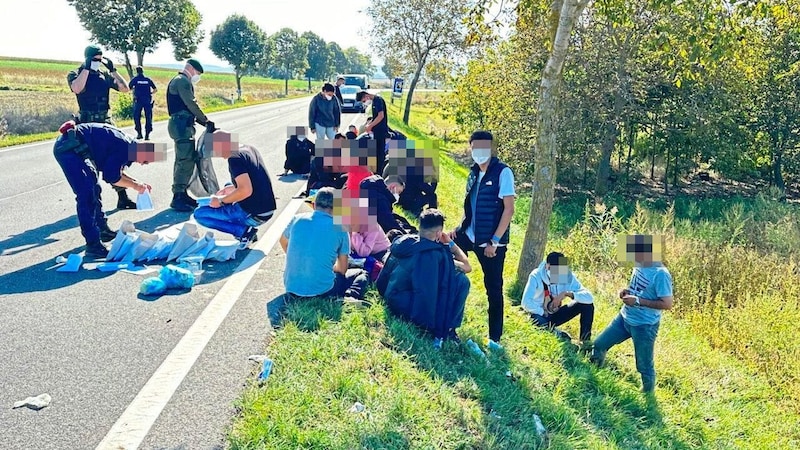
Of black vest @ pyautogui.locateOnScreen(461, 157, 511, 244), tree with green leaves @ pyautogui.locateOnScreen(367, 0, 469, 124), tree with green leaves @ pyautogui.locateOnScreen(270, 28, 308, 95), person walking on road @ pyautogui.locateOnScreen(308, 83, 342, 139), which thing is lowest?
black vest @ pyautogui.locateOnScreen(461, 157, 511, 244)

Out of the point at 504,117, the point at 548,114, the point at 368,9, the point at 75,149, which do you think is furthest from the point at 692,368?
the point at 368,9

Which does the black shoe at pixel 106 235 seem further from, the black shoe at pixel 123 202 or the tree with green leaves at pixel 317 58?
the tree with green leaves at pixel 317 58

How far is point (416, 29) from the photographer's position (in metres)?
30.4

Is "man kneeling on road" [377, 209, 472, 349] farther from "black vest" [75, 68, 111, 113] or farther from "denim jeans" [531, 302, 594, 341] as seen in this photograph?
"black vest" [75, 68, 111, 113]

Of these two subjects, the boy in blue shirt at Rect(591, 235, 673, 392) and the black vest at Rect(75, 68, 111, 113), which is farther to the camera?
the black vest at Rect(75, 68, 111, 113)

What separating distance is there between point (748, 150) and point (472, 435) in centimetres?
2011

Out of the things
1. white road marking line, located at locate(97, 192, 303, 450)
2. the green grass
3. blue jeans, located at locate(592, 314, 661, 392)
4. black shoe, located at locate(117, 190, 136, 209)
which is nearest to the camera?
white road marking line, located at locate(97, 192, 303, 450)

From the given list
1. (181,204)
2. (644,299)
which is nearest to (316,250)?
(644,299)

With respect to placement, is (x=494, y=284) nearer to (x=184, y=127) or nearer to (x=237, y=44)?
(x=184, y=127)

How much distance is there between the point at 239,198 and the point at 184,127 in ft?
7.08

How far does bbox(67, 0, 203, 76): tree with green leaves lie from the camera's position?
109 feet

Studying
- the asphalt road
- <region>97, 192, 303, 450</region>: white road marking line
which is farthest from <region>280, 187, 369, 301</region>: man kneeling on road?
<region>97, 192, 303, 450</region>: white road marking line

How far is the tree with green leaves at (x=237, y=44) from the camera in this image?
55688mm

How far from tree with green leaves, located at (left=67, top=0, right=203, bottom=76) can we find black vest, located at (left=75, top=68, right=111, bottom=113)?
89.9 feet
